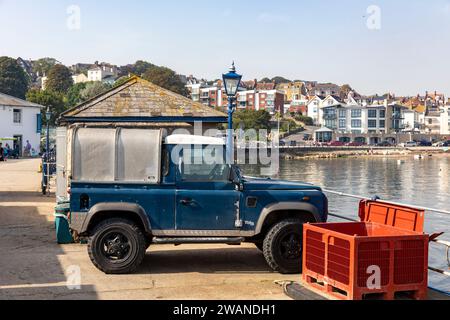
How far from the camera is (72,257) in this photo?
10.7m

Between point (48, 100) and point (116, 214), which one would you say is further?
point (48, 100)

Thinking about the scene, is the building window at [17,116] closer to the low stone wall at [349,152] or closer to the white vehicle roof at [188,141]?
the white vehicle roof at [188,141]

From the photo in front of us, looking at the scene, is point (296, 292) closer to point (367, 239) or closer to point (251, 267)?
point (367, 239)

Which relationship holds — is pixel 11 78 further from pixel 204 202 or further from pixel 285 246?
pixel 285 246

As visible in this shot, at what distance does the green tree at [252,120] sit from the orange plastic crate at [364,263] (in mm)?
109607

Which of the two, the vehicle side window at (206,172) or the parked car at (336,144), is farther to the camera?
the parked car at (336,144)

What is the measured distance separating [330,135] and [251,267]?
134611mm

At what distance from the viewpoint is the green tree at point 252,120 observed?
121 meters

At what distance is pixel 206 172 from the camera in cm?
952

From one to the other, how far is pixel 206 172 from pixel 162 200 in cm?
82

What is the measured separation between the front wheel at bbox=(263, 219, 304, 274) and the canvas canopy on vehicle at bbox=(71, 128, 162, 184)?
2003 mm

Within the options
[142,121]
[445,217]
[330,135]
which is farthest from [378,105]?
[142,121]

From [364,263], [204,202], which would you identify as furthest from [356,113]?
[364,263]

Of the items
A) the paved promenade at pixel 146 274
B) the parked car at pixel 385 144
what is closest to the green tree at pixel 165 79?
the parked car at pixel 385 144
